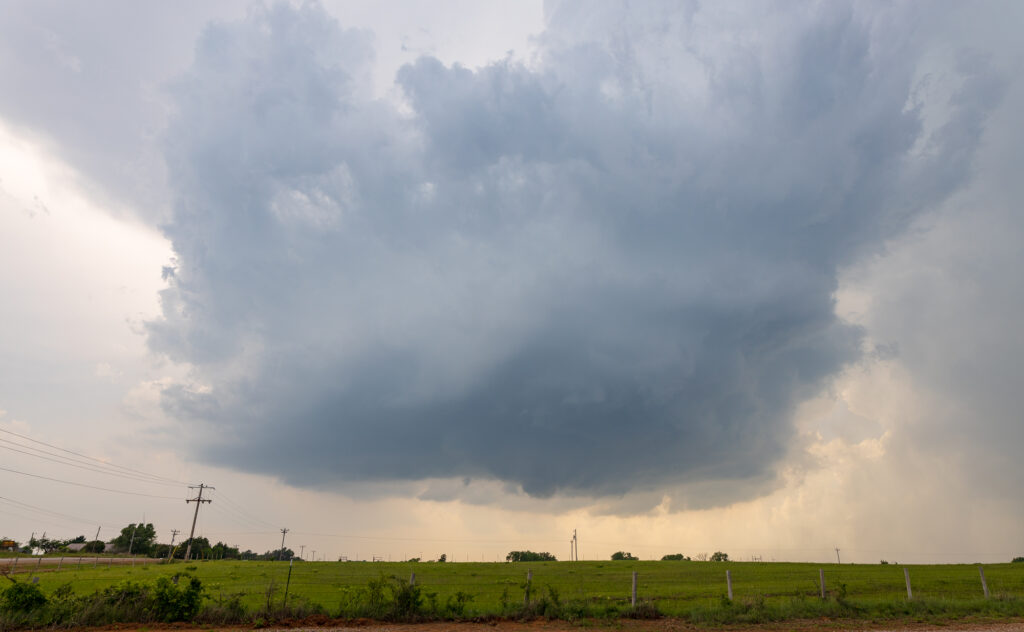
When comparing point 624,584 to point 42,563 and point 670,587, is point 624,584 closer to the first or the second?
point 670,587

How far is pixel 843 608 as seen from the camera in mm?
34094

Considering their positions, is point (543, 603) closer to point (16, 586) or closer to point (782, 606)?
point (782, 606)

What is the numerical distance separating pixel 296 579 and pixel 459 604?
34.7 metres

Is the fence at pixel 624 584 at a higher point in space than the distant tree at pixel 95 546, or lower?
higher

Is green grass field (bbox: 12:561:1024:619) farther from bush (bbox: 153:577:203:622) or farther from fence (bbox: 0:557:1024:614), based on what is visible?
bush (bbox: 153:577:203:622)

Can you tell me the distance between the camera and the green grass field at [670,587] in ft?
114

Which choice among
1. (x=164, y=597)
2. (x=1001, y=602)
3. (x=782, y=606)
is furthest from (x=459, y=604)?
(x=1001, y=602)

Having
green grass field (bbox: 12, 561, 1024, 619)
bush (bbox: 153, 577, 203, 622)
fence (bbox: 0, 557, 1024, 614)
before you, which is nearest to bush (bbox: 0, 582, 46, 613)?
bush (bbox: 153, 577, 203, 622)

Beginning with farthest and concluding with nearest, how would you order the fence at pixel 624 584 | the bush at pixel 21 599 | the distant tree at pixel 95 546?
the distant tree at pixel 95 546, the fence at pixel 624 584, the bush at pixel 21 599

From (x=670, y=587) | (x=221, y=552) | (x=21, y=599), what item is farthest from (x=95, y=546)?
(x=670, y=587)

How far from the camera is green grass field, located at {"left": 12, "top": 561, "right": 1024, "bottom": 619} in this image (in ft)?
114

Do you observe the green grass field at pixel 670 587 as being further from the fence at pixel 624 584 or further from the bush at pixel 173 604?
the bush at pixel 173 604

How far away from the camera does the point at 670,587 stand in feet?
169

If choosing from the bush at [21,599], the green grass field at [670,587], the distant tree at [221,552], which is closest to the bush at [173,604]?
the green grass field at [670,587]
